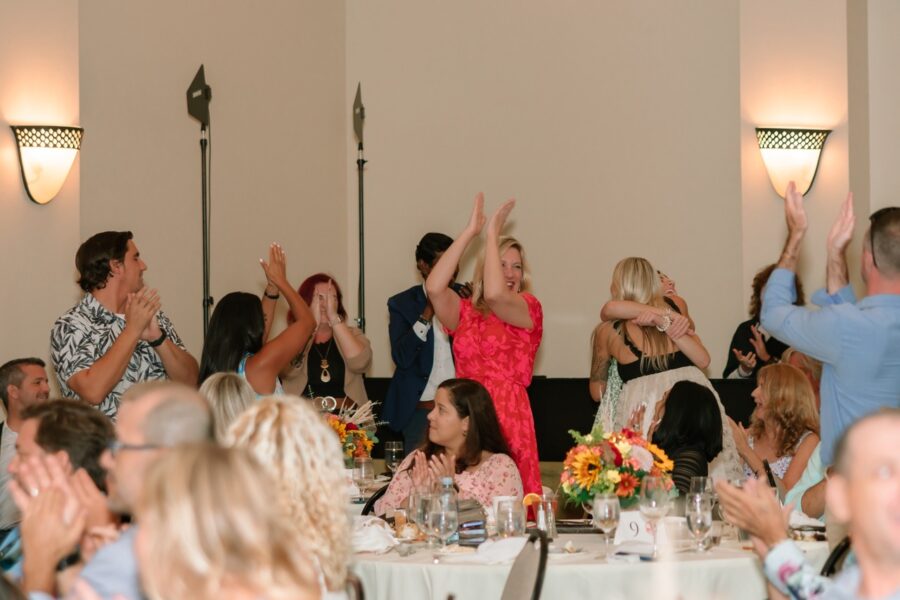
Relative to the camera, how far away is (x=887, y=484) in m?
2.28

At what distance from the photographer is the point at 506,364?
5676 millimetres

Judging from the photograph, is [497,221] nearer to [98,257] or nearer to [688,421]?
[688,421]

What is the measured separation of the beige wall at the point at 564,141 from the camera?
324 inches

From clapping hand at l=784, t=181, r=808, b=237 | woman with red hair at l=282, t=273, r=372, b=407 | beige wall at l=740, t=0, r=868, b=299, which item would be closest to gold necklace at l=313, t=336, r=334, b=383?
woman with red hair at l=282, t=273, r=372, b=407

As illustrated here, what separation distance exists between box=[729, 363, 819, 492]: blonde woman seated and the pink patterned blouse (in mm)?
1107

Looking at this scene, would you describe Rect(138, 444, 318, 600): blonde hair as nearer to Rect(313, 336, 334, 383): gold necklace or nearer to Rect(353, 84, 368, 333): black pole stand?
Rect(313, 336, 334, 383): gold necklace

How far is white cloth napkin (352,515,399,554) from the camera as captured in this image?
13.2ft

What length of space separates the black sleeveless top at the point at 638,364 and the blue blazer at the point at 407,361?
1.31m

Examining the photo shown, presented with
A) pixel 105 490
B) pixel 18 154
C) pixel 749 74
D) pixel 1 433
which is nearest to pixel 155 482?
pixel 105 490

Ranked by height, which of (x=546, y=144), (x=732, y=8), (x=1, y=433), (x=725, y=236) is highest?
(x=732, y=8)

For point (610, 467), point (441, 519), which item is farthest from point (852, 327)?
point (441, 519)

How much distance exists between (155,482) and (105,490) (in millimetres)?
1227

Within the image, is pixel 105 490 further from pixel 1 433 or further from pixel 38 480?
pixel 1 433

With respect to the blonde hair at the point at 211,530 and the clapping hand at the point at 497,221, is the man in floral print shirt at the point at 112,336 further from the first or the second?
the blonde hair at the point at 211,530
